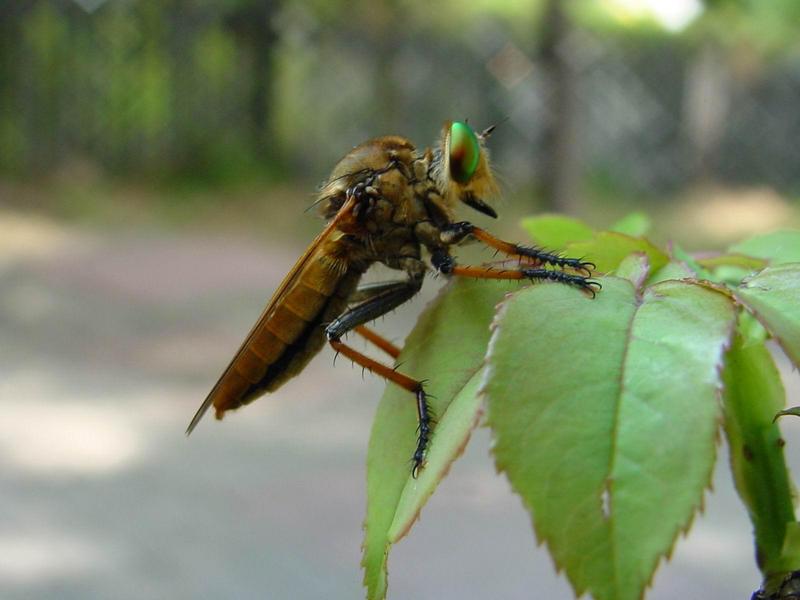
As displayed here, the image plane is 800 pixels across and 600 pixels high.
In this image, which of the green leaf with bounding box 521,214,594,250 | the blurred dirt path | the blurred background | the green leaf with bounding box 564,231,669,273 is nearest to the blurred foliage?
the blurred background

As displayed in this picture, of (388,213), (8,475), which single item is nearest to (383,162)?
(388,213)

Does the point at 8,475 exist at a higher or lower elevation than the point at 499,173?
higher

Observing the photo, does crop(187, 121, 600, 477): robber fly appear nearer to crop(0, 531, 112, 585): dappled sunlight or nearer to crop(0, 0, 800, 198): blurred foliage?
crop(0, 531, 112, 585): dappled sunlight

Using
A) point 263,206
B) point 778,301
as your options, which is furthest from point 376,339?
point 263,206

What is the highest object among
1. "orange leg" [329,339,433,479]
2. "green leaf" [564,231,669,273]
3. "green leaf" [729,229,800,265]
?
"green leaf" [729,229,800,265]

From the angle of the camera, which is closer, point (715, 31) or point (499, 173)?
point (499, 173)

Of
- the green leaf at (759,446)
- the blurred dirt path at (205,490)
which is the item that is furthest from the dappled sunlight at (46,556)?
the green leaf at (759,446)

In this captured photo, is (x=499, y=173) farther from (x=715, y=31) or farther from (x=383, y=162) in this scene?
(x=715, y=31)
